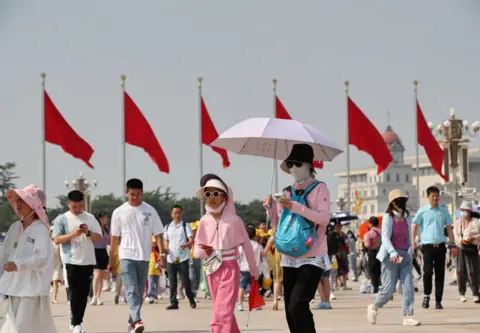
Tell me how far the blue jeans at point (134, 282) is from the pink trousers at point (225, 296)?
260 centimetres

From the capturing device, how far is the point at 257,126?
1116 cm

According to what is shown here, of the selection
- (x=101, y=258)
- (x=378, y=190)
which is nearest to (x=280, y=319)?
(x=101, y=258)

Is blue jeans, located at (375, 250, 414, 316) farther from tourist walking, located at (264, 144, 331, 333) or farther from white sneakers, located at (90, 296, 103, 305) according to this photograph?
white sneakers, located at (90, 296, 103, 305)

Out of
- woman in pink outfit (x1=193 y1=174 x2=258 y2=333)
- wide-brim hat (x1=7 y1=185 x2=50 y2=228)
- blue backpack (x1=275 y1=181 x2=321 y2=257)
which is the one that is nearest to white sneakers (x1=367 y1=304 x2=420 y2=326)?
woman in pink outfit (x1=193 y1=174 x2=258 y2=333)

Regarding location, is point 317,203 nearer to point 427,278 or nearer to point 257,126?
point 257,126

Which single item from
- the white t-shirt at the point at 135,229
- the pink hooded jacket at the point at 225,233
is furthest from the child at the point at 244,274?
the pink hooded jacket at the point at 225,233

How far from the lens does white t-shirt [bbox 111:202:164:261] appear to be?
13766 millimetres

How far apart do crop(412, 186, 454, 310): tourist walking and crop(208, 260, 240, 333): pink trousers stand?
21.2 feet

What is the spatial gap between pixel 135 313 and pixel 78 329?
619 mm

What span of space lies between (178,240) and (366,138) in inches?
656

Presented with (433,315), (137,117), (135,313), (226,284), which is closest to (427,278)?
(433,315)

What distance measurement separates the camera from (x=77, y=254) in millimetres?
13516

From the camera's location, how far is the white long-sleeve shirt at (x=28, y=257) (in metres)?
9.82

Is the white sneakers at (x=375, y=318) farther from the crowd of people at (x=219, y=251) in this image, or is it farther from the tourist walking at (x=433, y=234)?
the tourist walking at (x=433, y=234)
